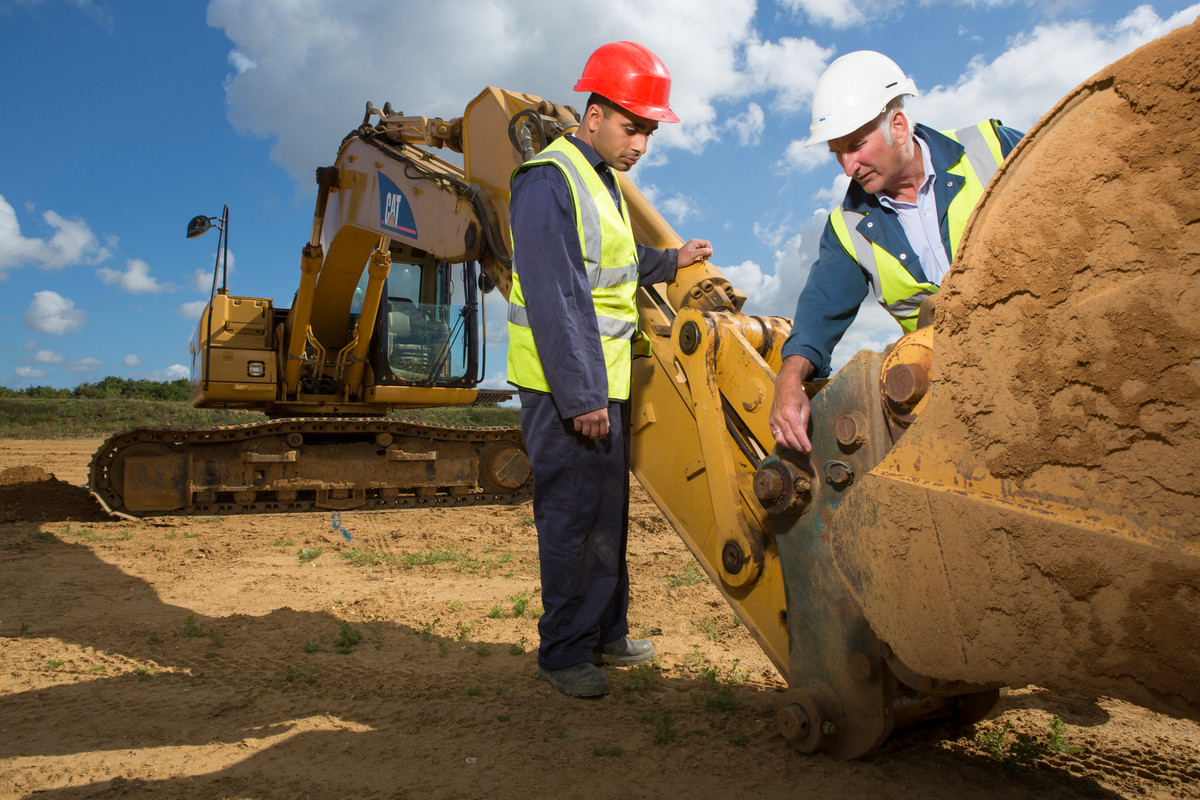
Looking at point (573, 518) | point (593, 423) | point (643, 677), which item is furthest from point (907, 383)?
point (643, 677)

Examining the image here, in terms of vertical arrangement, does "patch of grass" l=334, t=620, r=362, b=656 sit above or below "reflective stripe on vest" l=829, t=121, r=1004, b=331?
below

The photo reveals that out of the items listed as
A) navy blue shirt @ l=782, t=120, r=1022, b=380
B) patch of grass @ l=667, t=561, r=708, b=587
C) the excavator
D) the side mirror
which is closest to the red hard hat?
the excavator

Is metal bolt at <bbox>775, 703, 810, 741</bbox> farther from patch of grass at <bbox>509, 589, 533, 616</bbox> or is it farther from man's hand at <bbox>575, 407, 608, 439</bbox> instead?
patch of grass at <bbox>509, 589, 533, 616</bbox>

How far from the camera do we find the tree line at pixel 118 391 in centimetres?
2717

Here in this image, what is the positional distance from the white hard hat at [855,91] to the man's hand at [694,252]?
958 mm

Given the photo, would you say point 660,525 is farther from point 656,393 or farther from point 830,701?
point 830,701

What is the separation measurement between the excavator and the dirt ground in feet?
0.81

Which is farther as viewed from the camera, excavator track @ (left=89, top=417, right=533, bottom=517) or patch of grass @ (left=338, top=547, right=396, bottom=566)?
excavator track @ (left=89, top=417, right=533, bottom=517)

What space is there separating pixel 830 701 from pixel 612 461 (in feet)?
3.97

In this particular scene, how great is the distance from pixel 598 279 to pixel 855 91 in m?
1.15

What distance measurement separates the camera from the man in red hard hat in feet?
9.33

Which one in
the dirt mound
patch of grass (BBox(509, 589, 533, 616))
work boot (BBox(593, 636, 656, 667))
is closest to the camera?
work boot (BBox(593, 636, 656, 667))

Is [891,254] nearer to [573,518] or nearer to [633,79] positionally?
[633,79]

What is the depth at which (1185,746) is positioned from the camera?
270 centimetres
